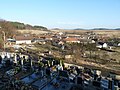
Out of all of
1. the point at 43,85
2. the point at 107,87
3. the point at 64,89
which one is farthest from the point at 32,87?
the point at 107,87

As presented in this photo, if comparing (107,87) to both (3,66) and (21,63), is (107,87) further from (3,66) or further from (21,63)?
(3,66)

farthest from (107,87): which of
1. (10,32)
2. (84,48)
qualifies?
(10,32)

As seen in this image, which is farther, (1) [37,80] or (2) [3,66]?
(2) [3,66]

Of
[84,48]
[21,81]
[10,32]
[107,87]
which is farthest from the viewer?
[10,32]

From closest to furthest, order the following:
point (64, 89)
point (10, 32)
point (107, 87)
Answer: point (107, 87) < point (64, 89) < point (10, 32)

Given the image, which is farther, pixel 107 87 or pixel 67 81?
pixel 67 81

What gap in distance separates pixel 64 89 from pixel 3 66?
27.5 feet

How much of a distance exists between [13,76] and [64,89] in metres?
4.87

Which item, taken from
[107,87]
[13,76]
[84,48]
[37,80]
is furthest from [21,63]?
[84,48]

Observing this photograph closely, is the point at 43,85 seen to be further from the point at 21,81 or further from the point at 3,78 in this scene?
the point at 3,78

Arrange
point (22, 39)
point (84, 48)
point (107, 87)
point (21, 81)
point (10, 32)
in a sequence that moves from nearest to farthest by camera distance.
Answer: point (107, 87), point (21, 81), point (84, 48), point (22, 39), point (10, 32)

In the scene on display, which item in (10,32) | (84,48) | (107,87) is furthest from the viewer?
(10,32)

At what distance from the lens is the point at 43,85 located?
14.3m

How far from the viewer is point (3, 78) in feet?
52.9
